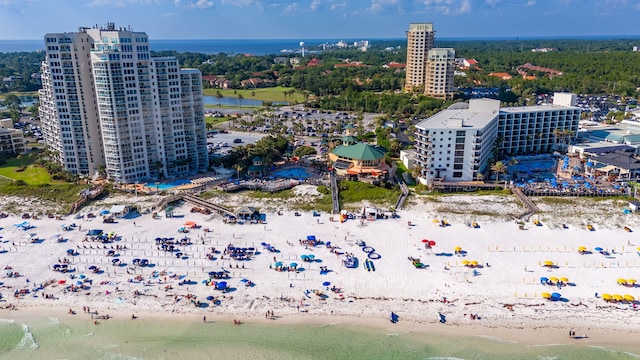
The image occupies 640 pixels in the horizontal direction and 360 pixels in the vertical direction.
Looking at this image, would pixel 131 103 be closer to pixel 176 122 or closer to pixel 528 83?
pixel 176 122

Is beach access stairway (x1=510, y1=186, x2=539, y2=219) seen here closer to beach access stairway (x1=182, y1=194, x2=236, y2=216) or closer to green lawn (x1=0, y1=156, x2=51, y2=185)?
beach access stairway (x1=182, y1=194, x2=236, y2=216)

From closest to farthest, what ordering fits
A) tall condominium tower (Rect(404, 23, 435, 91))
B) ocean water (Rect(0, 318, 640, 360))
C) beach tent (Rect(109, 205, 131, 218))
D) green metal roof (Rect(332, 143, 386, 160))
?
ocean water (Rect(0, 318, 640, 360)) → beach tent (Rect(109, 205, 131, 218)) → green metal roof (Rect(332, 143, 386, 160)) → tall condominium tower (Rect(404, 23, 435, 91))

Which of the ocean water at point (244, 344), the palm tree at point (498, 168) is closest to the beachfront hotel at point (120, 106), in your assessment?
the ocean water at point (244, 344)

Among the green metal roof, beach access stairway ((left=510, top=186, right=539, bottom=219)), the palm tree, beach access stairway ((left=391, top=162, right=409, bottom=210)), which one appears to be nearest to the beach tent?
the green metal roof

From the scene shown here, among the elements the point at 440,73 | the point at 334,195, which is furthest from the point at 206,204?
the point at 440,73

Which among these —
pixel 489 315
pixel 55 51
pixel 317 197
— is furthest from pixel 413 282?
pixel 55 51

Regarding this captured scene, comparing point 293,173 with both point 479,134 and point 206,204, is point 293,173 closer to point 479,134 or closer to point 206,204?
point 206,204
